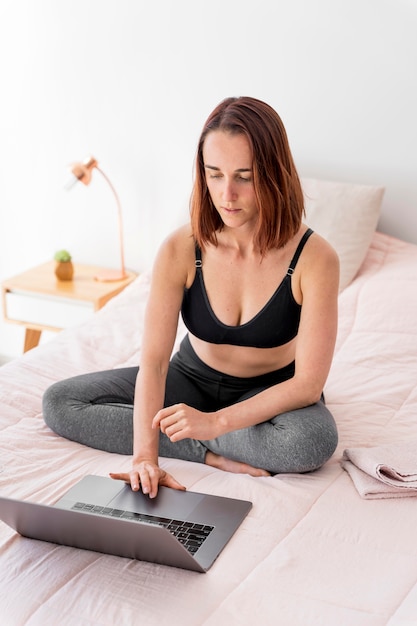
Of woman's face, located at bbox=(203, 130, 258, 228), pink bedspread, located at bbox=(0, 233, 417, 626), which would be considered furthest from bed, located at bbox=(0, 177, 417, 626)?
woman's face, located at bbox=(203, 130, 258, 228)

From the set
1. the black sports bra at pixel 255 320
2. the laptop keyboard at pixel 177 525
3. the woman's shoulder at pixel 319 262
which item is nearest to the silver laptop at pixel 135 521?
the laptop keyboard at pixel 177 525

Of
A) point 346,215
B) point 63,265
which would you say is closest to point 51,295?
point 63,265

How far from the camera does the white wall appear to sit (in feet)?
8.82

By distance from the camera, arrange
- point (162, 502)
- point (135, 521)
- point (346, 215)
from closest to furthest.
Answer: point (135, 521) < point (162, 502) < point (346, 215)

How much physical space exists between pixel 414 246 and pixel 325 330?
1151 millimetres

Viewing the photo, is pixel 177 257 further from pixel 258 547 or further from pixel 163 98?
pixel 163 98

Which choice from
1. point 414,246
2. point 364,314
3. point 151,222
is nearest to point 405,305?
point 364,314

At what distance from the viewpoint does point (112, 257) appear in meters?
3.25

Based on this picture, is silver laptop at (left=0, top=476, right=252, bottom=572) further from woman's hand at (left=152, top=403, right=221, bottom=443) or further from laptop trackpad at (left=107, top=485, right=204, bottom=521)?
woman's hand at (left=152, top=403, right=221, bottom=443)

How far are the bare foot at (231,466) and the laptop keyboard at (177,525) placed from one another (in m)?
0.24

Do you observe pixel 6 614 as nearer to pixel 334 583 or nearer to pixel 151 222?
pixel 334 583

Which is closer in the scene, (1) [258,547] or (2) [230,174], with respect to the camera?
(1) [258,547]

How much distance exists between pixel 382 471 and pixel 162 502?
16.3 inches

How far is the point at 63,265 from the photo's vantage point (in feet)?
9.94
